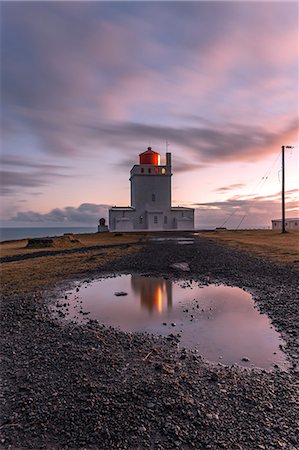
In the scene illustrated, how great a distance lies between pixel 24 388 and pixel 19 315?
377 centimetres

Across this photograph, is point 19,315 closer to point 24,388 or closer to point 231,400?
point 24,388

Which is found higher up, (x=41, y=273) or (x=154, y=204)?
(x=154, y=204)

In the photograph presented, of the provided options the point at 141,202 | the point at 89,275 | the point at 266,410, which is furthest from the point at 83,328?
the point at 141,202

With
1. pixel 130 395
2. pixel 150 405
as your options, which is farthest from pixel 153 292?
pixel 150 405

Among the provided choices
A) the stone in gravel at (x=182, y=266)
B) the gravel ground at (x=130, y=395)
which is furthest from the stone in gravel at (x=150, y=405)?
the stone in gravel at (x=182, y=266)

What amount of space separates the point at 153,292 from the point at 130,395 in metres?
6.71

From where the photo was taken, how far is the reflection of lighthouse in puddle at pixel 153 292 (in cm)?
927

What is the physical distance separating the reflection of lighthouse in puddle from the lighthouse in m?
44.7

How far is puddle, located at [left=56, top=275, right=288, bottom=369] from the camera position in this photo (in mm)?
5910

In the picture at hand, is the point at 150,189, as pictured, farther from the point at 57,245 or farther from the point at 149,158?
the point at 57,245

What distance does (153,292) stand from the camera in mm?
10836

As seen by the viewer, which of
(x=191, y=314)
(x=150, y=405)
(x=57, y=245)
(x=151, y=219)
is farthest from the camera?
(x=151, y=219)

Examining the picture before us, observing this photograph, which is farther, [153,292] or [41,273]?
[41,273]

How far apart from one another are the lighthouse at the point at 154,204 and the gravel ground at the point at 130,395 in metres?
51.2
